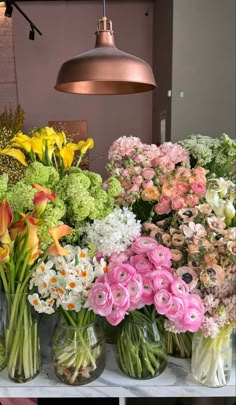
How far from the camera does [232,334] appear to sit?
2.35 feet

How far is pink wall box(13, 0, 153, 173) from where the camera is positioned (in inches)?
163

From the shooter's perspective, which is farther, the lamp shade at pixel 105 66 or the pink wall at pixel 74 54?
the pink wall at pixel 74 54

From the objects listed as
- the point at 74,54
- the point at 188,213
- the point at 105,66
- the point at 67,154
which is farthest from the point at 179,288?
the point at 74,54

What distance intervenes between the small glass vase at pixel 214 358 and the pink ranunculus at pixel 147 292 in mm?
140

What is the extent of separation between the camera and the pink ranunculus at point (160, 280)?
657 mm

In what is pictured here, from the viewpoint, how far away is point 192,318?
0.65 meters

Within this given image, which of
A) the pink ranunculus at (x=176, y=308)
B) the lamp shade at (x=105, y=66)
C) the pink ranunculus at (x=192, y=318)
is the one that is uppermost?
the lamp shade at (x=105, y=66)

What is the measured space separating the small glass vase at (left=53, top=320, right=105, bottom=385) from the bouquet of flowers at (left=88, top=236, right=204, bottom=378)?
0.06 meters

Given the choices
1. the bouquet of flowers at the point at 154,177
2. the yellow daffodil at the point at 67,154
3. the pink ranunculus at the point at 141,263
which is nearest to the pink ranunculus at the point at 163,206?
the bouquet of flowers at the point at 154,177

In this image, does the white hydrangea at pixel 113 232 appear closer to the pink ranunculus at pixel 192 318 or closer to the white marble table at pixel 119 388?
the pink ranunculus at pixel 192 318

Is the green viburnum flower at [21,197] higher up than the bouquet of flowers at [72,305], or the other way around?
the green viburnum flower at [21,197]

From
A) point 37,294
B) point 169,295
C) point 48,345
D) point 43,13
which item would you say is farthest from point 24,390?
point 43,13

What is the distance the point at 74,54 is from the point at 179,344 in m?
4.09

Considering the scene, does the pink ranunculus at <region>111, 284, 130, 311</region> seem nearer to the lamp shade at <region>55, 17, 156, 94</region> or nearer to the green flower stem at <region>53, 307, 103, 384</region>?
the green flower stem at <region>53, 307, 103, 384</region>
